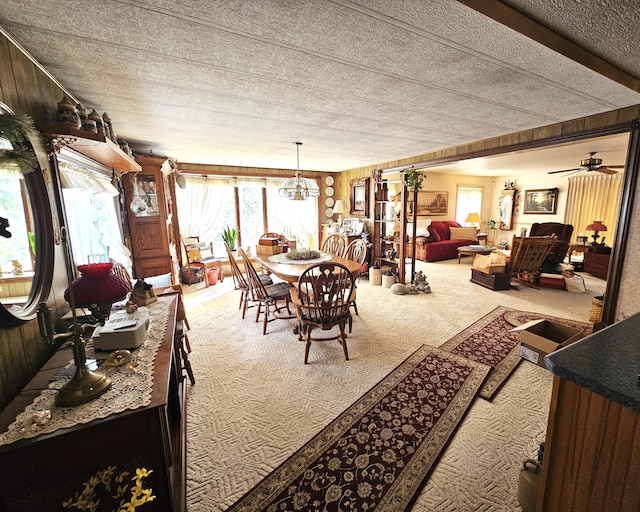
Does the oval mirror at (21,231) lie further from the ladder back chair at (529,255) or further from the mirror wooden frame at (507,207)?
the mirror wooden frame at (507,207)

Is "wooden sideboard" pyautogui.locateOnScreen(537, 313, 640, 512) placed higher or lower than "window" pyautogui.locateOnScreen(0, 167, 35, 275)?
lower

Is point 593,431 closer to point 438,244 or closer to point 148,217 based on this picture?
point 148,217

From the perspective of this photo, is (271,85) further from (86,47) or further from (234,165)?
(234,165)

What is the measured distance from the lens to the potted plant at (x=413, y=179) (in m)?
4.14

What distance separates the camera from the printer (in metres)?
1.28

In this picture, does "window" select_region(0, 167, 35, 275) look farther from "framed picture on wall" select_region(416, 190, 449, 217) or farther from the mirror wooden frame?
the mirror wooden frame

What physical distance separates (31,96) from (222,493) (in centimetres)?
221

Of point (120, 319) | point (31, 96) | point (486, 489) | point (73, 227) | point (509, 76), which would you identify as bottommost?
point (486, 489)

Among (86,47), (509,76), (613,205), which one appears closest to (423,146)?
(509,76)

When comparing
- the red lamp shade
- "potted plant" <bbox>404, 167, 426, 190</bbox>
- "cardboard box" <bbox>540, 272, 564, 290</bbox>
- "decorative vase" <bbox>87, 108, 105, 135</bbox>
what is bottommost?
"cardboard box" <bbox>540, 272, 564, 290</bbox>

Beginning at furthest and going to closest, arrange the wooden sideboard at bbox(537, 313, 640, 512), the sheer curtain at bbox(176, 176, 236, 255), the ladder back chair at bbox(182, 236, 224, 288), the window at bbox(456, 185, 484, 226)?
1. the window at bbox(456, 185, 484, 226)
2. the sheer curtain at bbox(176, 176, 236, 255)
3. the ladder back chair at bbox(182, 236, 224, 288)
4. the wooden sideboard at bbox(537, 313, 640, 512)

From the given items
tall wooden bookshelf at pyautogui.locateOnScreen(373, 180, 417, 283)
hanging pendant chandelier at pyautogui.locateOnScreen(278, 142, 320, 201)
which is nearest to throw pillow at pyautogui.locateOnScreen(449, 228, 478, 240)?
tall wooden bookshelf at pyautogui.locateOnScreen(373, 180, 417, 283)

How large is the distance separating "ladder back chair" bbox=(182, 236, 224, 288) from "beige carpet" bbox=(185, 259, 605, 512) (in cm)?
147

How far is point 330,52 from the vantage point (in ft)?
4.63
